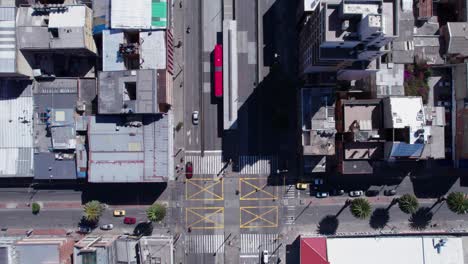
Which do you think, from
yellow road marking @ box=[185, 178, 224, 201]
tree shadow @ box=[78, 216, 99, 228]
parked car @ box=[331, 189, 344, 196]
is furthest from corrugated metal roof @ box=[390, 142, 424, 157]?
tree shadow @ box=[78, 216, 99, 228]

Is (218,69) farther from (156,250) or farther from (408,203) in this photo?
(408,203)

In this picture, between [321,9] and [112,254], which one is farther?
[112,254]

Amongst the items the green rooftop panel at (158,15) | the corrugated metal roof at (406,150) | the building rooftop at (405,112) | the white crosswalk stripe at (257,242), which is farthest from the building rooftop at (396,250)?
the green rooftop panel at (158,15)

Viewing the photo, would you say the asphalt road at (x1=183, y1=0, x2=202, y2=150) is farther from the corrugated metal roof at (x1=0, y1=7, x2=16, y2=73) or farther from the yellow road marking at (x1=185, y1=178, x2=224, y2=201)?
the corrugated metal roof at (x1=0, y1=7, x2=16, y2=73)

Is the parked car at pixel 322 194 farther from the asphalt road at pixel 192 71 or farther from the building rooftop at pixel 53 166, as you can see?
the building rooftop at pixel 53 166

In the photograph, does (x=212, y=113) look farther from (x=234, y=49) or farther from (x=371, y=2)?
(x=371, y=2)

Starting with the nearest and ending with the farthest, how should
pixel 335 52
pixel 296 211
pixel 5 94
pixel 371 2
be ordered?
pixel 371 2 < pixel 335 52 < pixel 5 94 < pixel 296 211

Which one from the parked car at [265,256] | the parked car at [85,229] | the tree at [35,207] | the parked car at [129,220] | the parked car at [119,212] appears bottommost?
the parked car at [265,256]

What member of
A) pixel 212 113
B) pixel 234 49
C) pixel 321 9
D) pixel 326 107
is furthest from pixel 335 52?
pixel 212 113
